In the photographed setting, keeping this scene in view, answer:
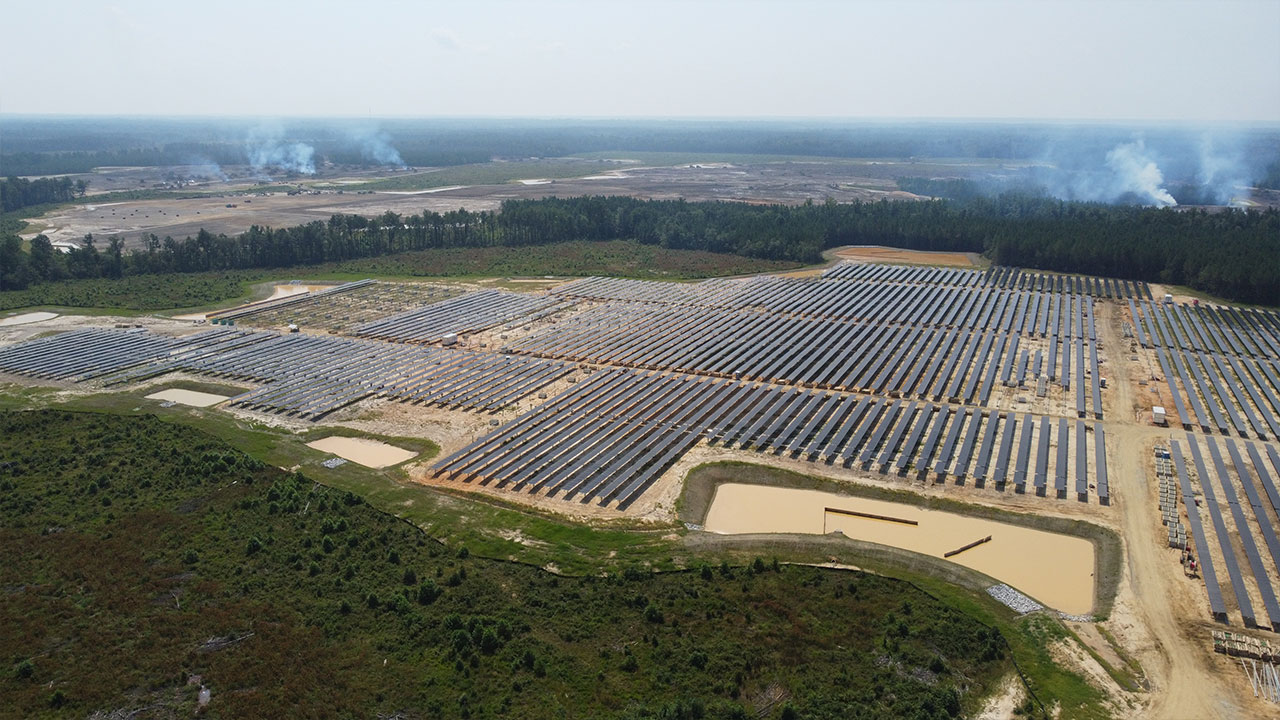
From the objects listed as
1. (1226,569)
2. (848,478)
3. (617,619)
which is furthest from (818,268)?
(617,619)

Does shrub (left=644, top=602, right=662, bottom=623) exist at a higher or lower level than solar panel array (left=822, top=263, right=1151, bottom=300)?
lower

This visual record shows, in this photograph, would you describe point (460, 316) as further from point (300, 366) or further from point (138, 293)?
point (138, 293)

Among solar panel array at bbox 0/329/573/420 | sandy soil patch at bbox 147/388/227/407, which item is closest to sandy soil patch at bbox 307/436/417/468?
solar panel array at bbox 0/329/573/420

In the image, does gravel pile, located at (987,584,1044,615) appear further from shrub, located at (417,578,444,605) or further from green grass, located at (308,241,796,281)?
green grass, located at (308,241,796,281)

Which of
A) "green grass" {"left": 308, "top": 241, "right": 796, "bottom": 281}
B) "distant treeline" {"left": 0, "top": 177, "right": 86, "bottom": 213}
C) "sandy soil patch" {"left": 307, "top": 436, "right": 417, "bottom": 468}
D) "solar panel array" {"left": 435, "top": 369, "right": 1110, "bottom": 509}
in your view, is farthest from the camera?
"distant treeline" {"left": 0, "top": 177, "right": 86, "bottom": 213}

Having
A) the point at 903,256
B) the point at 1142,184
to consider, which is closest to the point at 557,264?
the point at 903,256

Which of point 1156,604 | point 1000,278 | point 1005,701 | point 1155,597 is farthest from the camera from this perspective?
point 1000,278
